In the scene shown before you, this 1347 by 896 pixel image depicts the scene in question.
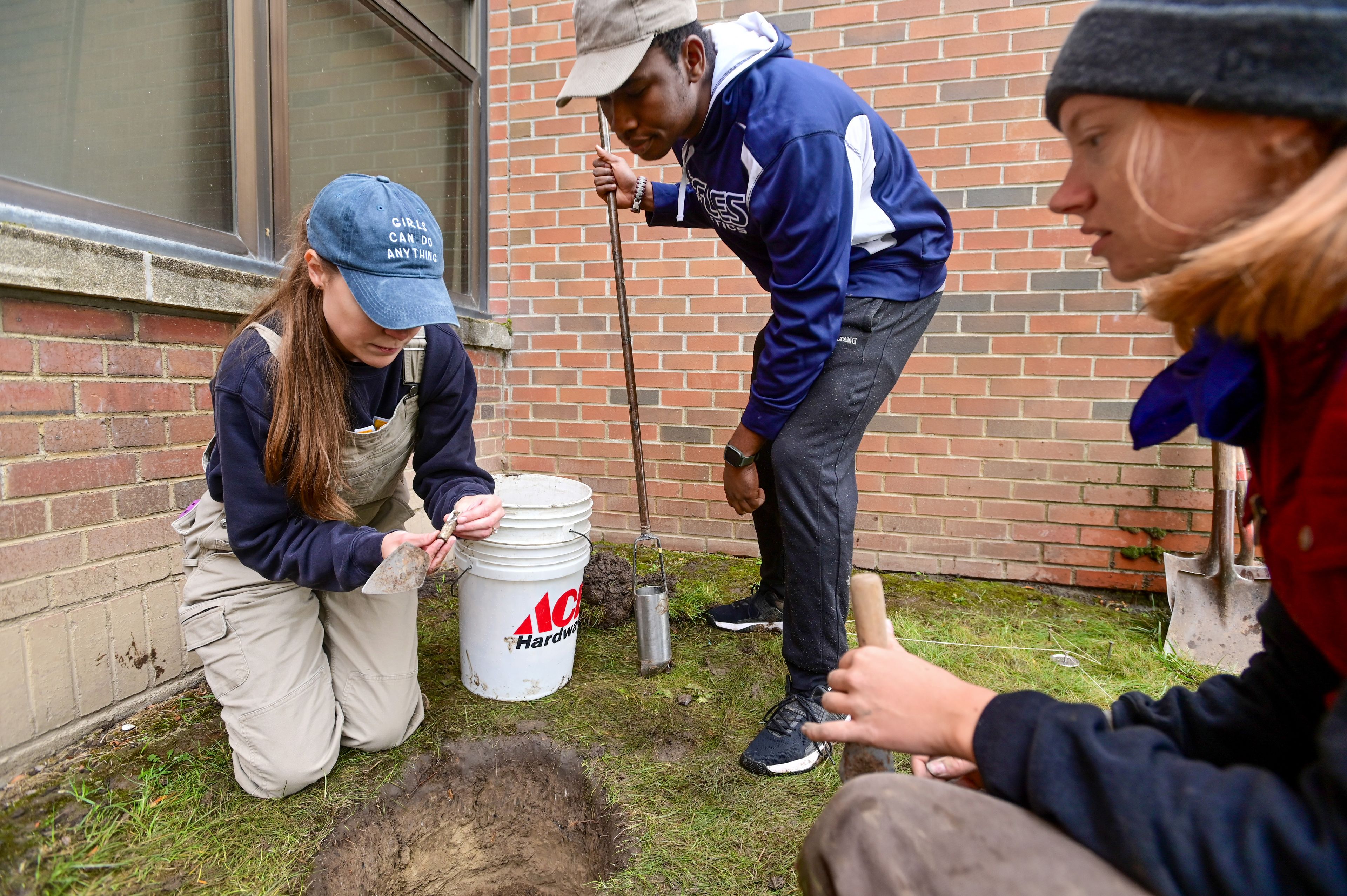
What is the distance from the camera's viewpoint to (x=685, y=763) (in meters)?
2.10

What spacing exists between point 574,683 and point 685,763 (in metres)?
0.60

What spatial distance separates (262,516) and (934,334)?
2940mm

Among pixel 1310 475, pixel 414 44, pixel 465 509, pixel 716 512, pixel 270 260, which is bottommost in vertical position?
pixel 716 512

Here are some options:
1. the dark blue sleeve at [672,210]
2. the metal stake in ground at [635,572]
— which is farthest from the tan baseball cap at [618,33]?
the dark blue sleeve at [672,210]

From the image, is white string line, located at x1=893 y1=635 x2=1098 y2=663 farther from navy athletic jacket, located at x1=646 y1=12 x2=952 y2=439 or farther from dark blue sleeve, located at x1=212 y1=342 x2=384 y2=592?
dark blue sleeve, located at x1=212 y1=342 x2=384 y2=592

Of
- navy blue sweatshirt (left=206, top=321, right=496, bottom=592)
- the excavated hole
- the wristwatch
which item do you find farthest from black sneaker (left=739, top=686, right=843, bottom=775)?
navy blue sweatshirt (left=206, top=321, right=496, bottom=592)

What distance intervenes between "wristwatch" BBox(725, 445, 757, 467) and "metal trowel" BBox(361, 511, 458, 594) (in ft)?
2.95

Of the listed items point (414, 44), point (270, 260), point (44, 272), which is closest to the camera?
point (44, 272)

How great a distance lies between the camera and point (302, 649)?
81.4 inches

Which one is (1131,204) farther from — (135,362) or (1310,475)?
(135,362)

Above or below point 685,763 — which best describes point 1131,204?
above

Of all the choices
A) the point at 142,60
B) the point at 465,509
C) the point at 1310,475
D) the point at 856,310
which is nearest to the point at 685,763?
the point at 465,509

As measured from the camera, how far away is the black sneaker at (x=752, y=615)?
297 centimetres

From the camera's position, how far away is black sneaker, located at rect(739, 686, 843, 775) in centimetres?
205
